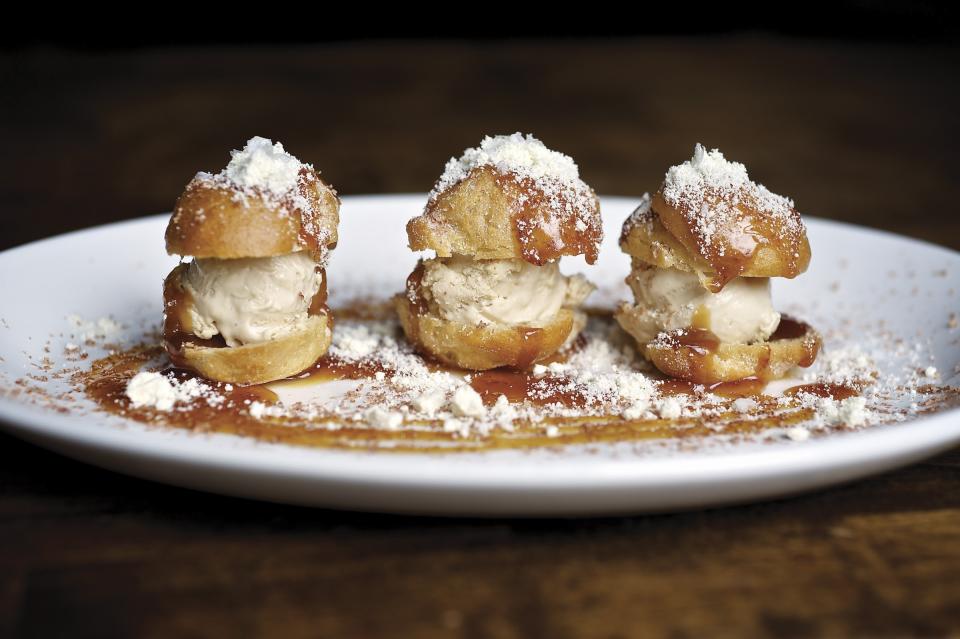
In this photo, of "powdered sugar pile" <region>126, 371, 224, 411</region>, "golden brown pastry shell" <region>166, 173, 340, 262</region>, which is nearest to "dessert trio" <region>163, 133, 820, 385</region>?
"golden brown pastry shell" <region>166, 173, 340, 262</region>

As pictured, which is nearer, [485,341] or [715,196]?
[715,196]

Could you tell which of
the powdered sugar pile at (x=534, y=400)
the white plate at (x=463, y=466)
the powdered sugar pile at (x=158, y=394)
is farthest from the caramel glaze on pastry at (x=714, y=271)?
the powdered sugar pile at (x=158, y=394)

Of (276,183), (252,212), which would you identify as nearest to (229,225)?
(252,212)

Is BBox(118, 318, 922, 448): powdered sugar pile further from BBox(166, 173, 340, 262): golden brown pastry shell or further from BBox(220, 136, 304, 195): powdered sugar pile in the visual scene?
BBox(220, 136, 304, 195): powdered sugar pile

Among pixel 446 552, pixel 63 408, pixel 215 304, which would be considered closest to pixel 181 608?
pixel 446 552

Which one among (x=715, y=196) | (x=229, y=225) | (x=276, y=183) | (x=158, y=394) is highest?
(x=715, y=196)

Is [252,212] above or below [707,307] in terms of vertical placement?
above

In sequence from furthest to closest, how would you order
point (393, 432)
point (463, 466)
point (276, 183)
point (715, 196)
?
point (715, 196) < point (276, 183) < point (393, 432) < point (463, 466)

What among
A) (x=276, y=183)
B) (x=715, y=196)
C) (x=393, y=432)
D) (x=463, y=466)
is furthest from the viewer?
(x=715, y=196)

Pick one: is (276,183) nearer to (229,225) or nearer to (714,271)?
(229,225)
